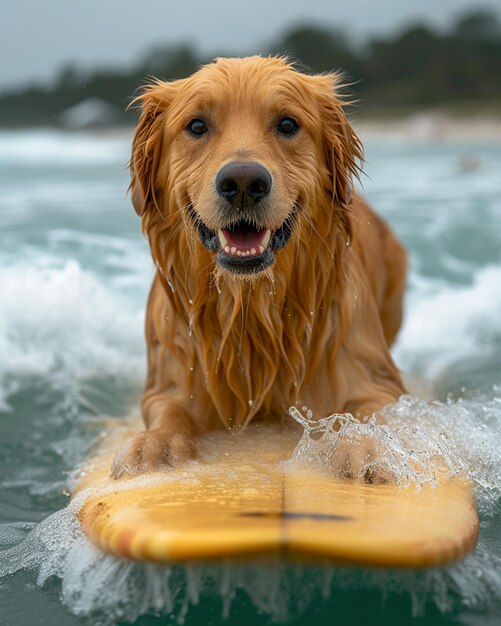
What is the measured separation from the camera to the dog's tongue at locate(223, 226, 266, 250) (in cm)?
361

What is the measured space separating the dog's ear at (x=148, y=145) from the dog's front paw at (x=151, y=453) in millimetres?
953

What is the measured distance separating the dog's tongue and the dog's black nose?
0.55ft

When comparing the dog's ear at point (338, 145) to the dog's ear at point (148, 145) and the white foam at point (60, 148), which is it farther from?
the white foam at point (60, 148)

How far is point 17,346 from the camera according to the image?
6105 mm

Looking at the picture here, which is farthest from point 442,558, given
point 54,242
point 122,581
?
point 54,242

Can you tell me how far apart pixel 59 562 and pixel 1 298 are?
3.94 meters

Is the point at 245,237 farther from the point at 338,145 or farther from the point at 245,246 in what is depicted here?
the point at 338,145

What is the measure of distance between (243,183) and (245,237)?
281 mm

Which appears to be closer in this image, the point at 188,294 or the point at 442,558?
the point at 442,558

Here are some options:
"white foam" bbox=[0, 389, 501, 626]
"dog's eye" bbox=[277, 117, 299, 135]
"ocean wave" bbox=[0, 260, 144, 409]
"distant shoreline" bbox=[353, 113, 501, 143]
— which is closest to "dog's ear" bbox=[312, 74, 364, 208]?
"dog's eye" bbox=[277, 117, 299, 135]

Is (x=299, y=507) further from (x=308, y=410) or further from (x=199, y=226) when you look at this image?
(x=199, y=226)

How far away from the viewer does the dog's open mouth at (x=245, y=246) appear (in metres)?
3.59

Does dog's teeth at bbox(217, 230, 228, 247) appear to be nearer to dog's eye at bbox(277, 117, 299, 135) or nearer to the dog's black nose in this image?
the dog's black nose

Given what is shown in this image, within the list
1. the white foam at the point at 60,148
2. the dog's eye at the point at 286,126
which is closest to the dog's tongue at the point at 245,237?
the dog's eye at the point at 286,126
